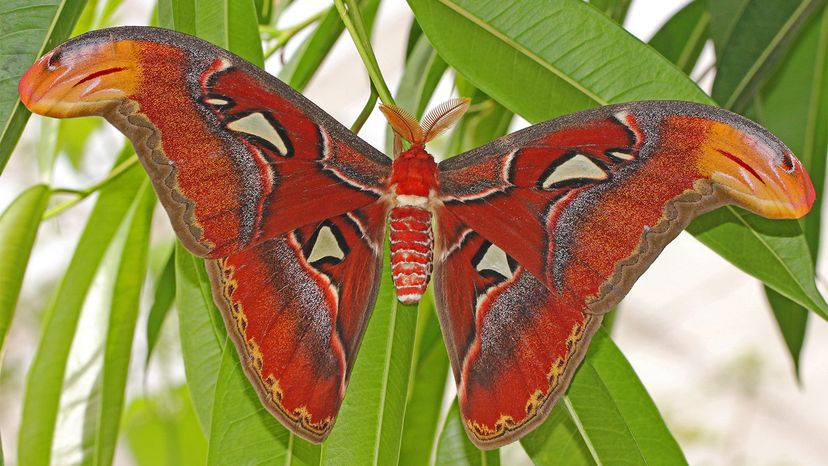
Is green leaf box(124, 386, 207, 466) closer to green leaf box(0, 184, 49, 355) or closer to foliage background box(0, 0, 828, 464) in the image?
foliage background box(0, 0, 828, 464)

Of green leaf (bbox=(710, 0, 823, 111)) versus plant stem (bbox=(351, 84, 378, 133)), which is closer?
plant stem (bbox=(351, 84, 378, 133))

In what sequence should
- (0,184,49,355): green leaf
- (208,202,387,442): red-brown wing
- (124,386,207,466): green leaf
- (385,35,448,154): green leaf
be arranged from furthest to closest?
(124,386,207,466): green leaf, (385,35,448,154): green leaf, (0,184,49,355): green leaf, (208,202,387,442): red-brown wing

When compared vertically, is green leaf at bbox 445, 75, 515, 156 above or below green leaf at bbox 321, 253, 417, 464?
above

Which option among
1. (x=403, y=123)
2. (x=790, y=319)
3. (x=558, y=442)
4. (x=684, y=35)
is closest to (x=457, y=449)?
(x=558, y=442)

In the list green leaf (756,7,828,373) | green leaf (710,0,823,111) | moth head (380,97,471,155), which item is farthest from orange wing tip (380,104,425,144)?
green leaf (756,7,828,373)

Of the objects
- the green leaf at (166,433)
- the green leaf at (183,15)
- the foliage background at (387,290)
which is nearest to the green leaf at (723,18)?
the foliage background at (387,290)

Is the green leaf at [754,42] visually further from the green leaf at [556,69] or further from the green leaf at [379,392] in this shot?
the green leaf at [379,392]

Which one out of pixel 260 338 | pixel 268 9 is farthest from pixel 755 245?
pixel 268 9
